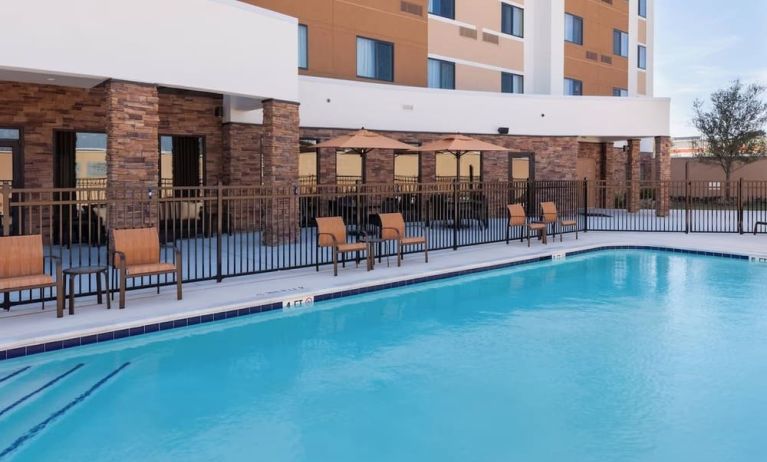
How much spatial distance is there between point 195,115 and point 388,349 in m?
10.7

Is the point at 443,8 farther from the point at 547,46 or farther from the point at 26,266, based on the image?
the point at 26,266

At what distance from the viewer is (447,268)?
11.6 m

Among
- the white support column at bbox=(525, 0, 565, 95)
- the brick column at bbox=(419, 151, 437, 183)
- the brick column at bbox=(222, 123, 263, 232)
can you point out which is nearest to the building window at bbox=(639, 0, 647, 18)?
the white support column at bbox=(525, 0, 565, 95)

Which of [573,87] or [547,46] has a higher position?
[547,46]

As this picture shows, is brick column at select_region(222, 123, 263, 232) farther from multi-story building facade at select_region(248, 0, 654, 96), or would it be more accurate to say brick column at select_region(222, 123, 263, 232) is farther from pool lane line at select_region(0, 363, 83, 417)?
pool lane line at select_region(0, 363, 83, 417)

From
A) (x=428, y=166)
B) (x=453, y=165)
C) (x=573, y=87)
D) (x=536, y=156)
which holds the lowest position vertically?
(x=428, y=166)

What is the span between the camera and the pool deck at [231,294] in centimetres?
699

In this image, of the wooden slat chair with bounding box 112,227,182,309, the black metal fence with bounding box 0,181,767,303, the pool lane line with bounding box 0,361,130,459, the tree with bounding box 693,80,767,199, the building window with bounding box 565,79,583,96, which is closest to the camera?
the pool lane line with bounding box 0,361,130,459

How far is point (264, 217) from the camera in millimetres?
14680

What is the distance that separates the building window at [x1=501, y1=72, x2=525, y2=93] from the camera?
25453 mm

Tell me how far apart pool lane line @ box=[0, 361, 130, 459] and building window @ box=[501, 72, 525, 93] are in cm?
2167

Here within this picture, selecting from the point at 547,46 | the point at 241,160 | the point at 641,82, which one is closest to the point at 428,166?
the point at 241,160

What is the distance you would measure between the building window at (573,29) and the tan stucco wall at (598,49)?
0.65 feet

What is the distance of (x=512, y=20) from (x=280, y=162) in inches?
607
